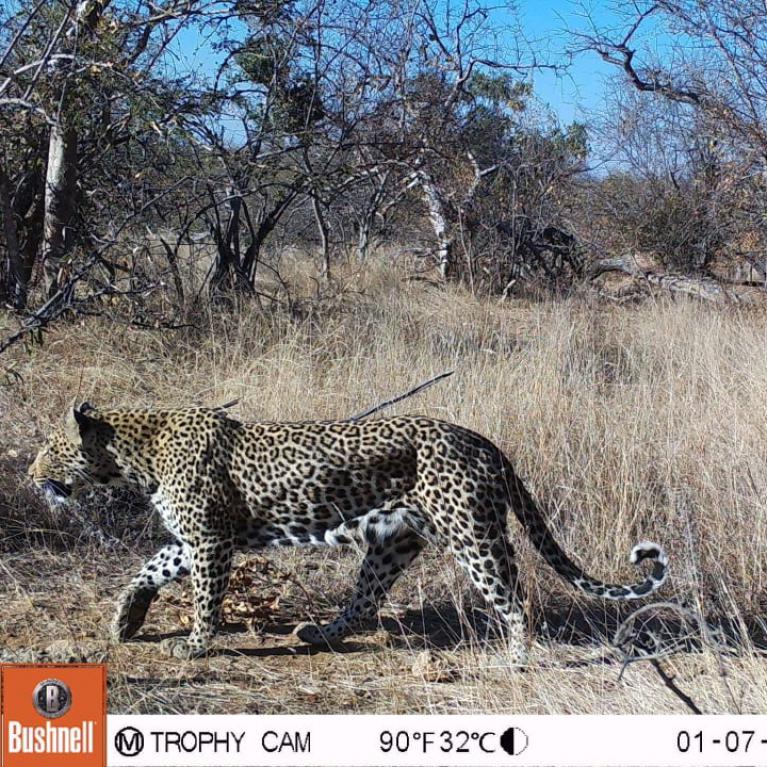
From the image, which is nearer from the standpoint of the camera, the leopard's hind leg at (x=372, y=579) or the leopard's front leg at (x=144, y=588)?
the leopard's front leg at (x=144, y=588)

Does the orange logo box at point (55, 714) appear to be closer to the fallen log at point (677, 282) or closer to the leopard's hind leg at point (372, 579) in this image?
the leopard's hind leg at point (372, 579)

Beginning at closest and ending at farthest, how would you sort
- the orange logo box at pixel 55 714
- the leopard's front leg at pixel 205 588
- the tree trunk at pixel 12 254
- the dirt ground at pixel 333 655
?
the orange logo box at pixel 55 714 → the dirt ground at pixel 333 655 → the leopard's front leg at pixel 205 588 → the tree trunk at pixel 12 254

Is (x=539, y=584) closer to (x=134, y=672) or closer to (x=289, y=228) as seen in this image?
(x=134, y=672)

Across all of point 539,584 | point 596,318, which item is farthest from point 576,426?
point 596,318

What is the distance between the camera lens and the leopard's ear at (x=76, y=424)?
4.73 m

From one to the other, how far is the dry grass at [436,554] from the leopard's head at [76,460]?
0.68 meters

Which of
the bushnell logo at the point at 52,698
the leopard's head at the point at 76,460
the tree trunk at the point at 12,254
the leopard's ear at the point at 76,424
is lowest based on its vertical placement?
the bushnell logo at the point at 52,698

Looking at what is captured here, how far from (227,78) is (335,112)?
1345 mm

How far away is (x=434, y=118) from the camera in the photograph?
12.5 m

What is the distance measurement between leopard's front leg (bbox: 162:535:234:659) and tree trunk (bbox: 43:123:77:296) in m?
5.02

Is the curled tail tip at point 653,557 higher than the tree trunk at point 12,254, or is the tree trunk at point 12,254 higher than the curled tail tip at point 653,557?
the tree trunk at point 12,254

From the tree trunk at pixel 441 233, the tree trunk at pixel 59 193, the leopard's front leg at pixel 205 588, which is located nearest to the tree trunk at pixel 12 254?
the tree trunk at pixel 59 193

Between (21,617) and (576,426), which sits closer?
(21,617)

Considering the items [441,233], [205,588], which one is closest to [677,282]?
[441,233]
